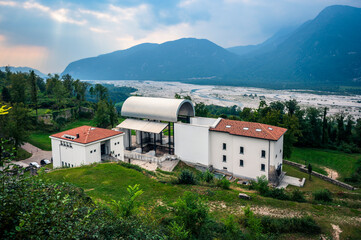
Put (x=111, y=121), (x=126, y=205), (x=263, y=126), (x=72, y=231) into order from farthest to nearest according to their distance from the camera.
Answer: (x=111, y=121) → (x=263, y=126) → (x=126, y=205) → (x=72, y=231)

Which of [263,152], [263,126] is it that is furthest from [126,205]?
[263,126]

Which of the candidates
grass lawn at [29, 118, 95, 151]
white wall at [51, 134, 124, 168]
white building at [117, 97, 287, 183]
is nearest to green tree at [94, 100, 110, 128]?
grass lawn at [29, 118, 95, 151]

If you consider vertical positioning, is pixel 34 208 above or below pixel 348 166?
above

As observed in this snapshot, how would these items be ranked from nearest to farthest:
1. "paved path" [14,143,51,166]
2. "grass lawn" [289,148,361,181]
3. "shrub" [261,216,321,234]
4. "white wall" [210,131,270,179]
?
"shrub" [261,216,321,234] → "white wall" [210,131,270,179] → "paved path" [14,143,51,166] → "grass lawn" [289,148,361,181]

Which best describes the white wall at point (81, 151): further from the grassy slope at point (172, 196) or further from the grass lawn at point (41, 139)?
the grass lawn at point (41, 139)

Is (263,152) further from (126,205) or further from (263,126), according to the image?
(126,205)

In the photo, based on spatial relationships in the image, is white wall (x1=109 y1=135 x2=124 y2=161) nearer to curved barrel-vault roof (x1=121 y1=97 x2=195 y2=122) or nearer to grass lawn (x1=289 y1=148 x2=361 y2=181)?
curved barrel-vault roof (x1=121 y1=97 x2=195 y2=122)
